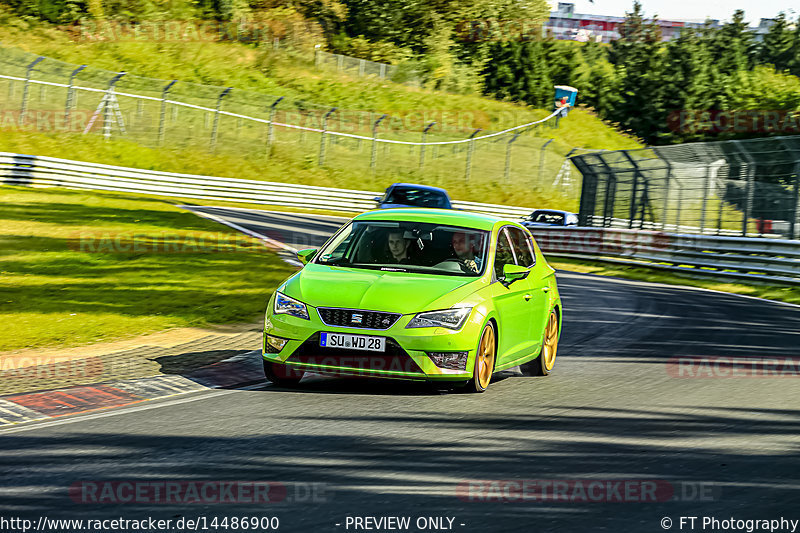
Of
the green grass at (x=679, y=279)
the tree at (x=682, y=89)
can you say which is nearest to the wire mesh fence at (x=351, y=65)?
the tree at (x=682, y=89)

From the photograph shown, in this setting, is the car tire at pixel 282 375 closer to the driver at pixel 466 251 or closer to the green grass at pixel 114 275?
the driver at pixel 466 251

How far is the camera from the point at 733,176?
81.3 ft

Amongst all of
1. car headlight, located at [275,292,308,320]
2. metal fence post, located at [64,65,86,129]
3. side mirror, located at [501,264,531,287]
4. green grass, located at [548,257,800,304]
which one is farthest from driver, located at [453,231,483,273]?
metal fence post, located at [64,65,86,129]

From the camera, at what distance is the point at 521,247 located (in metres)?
10.2

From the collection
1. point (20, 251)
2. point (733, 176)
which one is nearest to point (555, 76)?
point (733, 176)

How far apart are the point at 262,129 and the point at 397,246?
126 ft

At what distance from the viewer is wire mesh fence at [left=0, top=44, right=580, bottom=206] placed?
41219 mm

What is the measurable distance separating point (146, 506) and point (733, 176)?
2209 centimetres

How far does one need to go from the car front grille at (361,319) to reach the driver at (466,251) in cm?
128

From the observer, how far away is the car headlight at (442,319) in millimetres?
8156

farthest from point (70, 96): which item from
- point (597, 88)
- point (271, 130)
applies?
point (597, 88)

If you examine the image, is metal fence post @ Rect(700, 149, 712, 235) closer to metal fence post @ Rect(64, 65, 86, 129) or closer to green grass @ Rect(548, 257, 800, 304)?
green grass @ Rect(548, 257, 800, 304)

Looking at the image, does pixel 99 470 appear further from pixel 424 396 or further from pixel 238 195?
pixel 238 195

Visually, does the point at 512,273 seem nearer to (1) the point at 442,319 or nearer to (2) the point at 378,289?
(1) the point at 442,319
